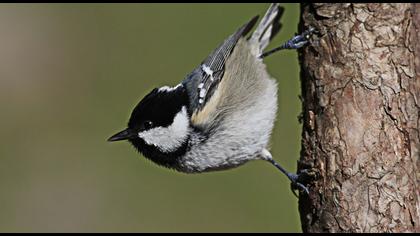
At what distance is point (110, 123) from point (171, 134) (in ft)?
8.93

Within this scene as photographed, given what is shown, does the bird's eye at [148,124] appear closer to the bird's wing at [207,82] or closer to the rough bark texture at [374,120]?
the bird's wing at [207,82]

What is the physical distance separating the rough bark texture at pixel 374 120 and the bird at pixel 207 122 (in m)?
0.39

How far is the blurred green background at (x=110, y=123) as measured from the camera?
543 cm

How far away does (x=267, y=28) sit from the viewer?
3.94 m

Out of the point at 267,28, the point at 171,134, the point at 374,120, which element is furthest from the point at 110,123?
the point at 374,120

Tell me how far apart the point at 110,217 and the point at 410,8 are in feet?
11.1

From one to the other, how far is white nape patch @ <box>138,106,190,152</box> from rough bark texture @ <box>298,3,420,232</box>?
0.82 m

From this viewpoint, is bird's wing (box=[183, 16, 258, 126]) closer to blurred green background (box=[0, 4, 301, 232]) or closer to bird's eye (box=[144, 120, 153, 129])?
bird's eye (box=[144, 120, 153, 129])

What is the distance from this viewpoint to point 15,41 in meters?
6.93

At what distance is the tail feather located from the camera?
392 centimetres

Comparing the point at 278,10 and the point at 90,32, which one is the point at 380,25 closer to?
the point at 278,10

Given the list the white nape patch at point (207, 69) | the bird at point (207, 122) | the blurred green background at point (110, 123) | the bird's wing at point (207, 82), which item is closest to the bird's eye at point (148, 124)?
the bird at point (207, 122)

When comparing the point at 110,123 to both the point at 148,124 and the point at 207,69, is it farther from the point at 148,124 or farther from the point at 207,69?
the point at 148,124

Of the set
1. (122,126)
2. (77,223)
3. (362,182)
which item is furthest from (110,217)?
(362,182)
